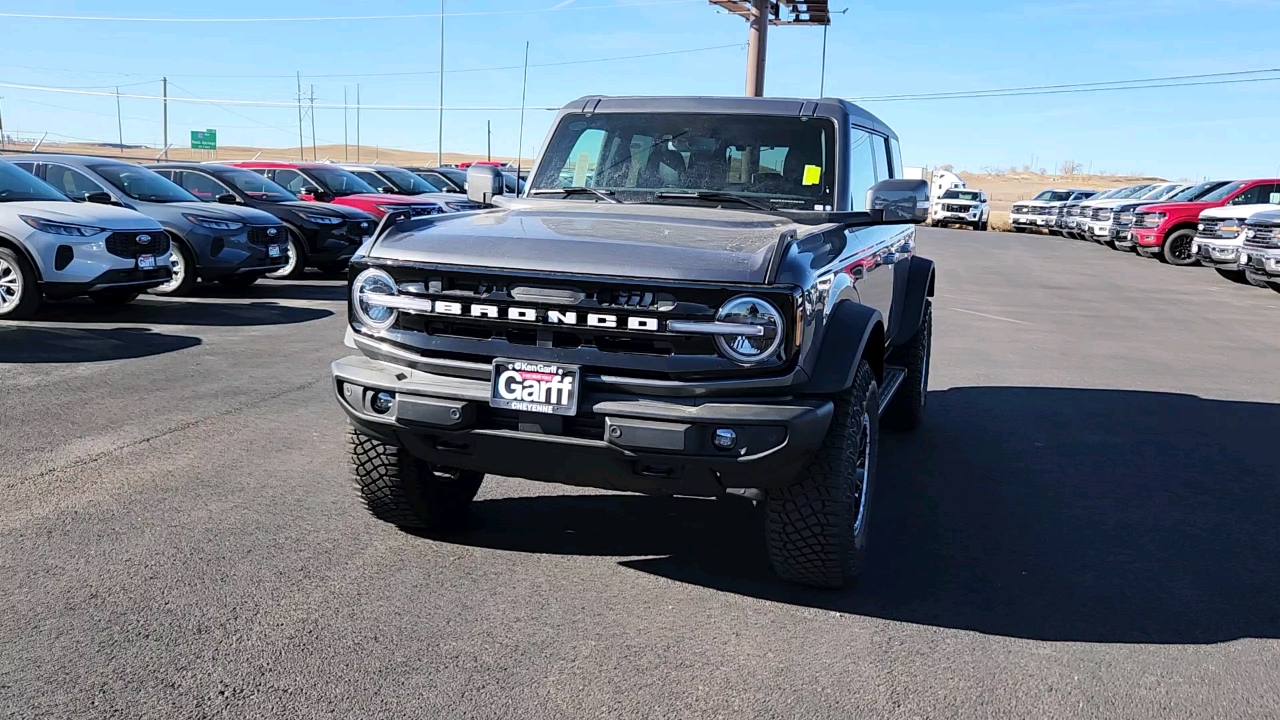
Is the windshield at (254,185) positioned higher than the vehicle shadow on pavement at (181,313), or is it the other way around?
the windshield at (254,185)

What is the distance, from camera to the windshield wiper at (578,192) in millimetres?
5400

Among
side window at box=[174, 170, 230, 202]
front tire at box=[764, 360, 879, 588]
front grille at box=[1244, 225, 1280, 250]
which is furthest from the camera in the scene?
front grille at box=[1244, 225, 1280, 250]

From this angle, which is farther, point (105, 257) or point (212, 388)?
point (105, 257)

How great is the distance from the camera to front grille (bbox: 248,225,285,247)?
12922 mm

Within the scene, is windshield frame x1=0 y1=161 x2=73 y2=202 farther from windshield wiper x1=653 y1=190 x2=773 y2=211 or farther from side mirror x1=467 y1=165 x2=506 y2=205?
windshield wiper x1=653 y1=190 x2=773 y2=211

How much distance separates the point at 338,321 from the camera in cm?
1128

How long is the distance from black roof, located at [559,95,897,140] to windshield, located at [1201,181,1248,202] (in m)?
21.0

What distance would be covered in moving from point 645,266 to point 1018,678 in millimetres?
1756

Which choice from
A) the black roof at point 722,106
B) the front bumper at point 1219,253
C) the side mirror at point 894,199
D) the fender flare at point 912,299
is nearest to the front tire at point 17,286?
the black roof at point 722,106

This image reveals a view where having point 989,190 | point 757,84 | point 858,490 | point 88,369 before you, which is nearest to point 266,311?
point 88,369

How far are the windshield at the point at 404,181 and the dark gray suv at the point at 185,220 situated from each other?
24.6 feet

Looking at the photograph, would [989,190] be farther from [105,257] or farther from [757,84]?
[105,257]

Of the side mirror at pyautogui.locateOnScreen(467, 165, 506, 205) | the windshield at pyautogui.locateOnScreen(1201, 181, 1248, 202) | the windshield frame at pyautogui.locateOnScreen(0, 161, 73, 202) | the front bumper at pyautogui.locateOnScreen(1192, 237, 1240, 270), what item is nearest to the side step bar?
the side mirror at pyautogui.locateOnScreen(467, 165, 506, 205)

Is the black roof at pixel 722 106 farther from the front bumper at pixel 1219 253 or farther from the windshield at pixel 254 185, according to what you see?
Answer: the front bumper at pixel 1219 253
